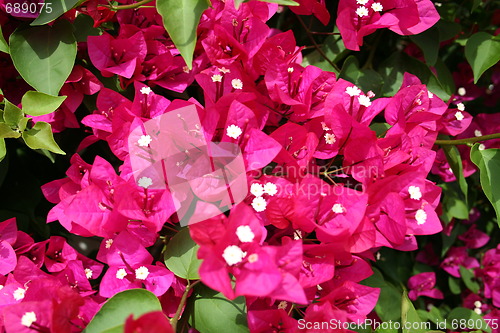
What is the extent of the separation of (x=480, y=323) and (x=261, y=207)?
2.46 feet

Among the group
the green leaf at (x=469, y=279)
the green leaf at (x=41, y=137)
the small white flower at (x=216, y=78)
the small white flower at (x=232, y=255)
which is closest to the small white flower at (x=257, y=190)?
the small white flower at (x=232, y=255)

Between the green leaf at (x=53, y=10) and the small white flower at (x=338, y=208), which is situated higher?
the green leaf at (x=53, y=10)

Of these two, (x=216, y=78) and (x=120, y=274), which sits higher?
(x=216, y=78)

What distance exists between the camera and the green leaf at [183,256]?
2.47 ft

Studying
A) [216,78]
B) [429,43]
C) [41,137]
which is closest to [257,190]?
[216,78]

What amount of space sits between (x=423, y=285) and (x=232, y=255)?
33.8 inches

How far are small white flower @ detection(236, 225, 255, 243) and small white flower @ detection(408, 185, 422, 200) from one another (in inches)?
12.4

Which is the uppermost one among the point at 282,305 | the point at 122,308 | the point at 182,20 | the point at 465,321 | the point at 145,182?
the point at 182,20

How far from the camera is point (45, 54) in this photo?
843 mm

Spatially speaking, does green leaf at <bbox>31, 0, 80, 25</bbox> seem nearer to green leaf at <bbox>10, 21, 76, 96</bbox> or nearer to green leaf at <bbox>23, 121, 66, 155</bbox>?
green leaf at <bbox>10, 21, 76, 96</bbox>

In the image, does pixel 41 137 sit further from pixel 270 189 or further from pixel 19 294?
pixel 270 189

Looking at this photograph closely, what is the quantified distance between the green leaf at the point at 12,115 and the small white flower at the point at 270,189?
17.7 inches

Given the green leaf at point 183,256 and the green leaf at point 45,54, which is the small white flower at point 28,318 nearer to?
the green leaf at point 183,256

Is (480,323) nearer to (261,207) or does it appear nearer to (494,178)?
(494,178)
